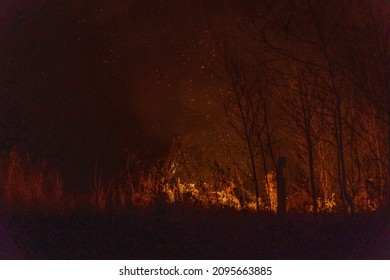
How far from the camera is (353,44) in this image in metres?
8.80

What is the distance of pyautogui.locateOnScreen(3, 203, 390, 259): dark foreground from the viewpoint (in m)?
6.57

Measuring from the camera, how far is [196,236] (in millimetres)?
6781

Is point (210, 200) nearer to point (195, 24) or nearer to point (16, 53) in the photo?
point (195, 24)

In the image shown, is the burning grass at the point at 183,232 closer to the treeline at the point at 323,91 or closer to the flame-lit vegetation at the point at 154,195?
the flame-lit vegetation at the point at 154,195

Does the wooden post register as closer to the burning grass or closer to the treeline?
the burning grass

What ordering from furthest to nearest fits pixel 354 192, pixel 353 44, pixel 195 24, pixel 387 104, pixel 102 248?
pixel 195 24, pixel 354 192, pixel 353 44, pixel 387 104, pixel 102 248

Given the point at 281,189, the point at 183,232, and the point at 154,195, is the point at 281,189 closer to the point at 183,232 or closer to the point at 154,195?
the point at 154,195

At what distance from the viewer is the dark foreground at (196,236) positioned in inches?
259

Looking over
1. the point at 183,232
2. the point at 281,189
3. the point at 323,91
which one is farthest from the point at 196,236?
the point at 323,91

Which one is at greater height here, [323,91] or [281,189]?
[323,91]

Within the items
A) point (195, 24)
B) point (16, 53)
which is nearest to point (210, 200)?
point (195, 24)

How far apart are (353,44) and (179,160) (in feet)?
12.3

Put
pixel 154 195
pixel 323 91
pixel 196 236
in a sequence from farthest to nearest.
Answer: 1. pixel 323 91
2. pixel 154 195
3. pixel 196 236

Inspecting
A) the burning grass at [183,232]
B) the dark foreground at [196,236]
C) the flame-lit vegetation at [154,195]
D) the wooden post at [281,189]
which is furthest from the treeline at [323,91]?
the dark foreground at [196,236]
